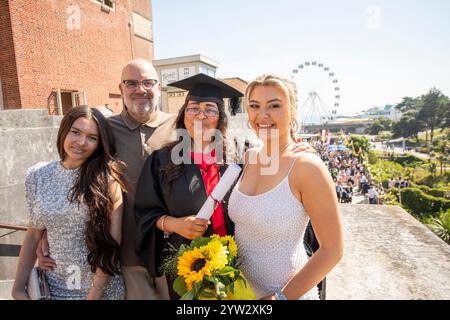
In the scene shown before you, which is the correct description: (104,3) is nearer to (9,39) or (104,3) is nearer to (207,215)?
(9,39)

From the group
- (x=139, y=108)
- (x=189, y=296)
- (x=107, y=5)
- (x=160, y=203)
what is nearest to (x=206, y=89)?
(x=139, y=108)

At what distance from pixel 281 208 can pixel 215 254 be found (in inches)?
17.1

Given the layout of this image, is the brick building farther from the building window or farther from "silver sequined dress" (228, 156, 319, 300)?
"silver sequined dress" (228, 156, 319, 300)

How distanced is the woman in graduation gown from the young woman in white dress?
272 mm

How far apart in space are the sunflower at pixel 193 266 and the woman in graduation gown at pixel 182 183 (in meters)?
0.44

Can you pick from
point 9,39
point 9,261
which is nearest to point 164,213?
point 9,261

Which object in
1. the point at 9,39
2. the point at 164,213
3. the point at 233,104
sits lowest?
the point at 164,213

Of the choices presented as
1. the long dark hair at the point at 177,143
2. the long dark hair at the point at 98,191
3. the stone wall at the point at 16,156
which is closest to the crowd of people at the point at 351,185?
the stone wall at the point at 16,156

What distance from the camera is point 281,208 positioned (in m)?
1.64

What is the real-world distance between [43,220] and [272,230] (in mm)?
1430

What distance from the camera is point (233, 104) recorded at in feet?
8.50

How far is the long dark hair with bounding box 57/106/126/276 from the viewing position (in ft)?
6.40

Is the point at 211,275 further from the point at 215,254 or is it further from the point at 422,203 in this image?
the point at 422,203

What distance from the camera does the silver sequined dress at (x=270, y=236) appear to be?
1647mm
